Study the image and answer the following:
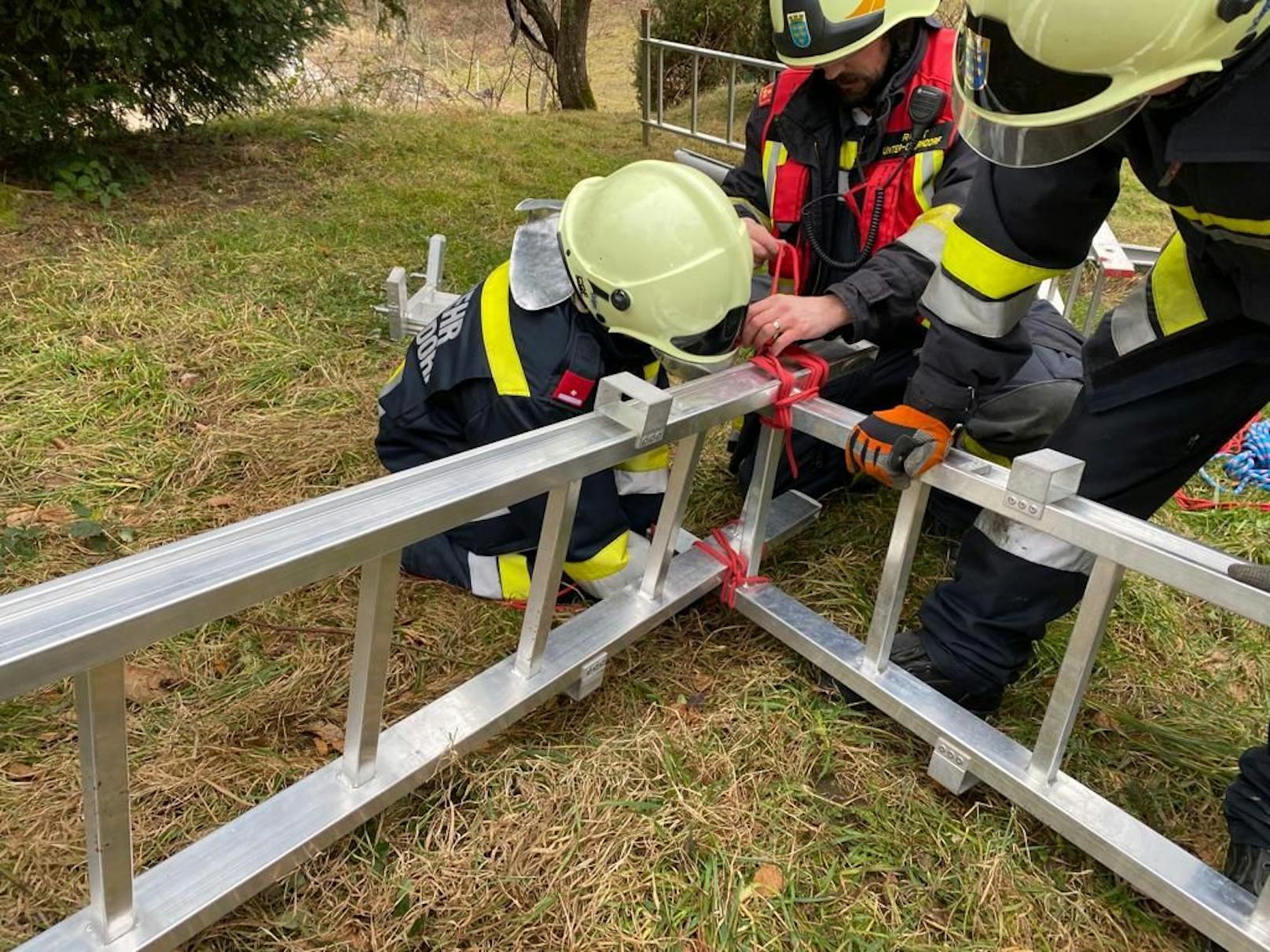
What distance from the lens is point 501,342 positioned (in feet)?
7.65

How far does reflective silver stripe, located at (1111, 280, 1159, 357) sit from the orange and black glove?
41 centimetres

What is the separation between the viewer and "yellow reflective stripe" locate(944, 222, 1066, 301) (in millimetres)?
1982

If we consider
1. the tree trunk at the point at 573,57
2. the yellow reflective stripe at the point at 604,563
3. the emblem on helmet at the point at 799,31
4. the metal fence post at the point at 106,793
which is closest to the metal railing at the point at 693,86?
the tree trunk at the point at 573,57

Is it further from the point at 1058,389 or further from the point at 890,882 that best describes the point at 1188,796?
the point at 1058,389

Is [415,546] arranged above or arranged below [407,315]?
below

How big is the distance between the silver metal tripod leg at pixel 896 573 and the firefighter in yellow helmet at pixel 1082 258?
10 cm

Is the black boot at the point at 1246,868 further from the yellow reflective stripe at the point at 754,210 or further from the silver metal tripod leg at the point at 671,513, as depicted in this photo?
the yellow reflective stripe at the point at 754,210

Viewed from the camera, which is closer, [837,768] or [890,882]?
[890,882]

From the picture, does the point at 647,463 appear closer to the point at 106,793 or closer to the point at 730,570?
the point at 730,570

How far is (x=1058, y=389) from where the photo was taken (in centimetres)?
264

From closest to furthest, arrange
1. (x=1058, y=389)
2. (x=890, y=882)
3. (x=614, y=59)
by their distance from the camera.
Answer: (x=890, y=882) < (x=1058, y=389) < (x=614, y=59)

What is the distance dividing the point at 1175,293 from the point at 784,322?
2.89ft

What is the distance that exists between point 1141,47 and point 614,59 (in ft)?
68.1

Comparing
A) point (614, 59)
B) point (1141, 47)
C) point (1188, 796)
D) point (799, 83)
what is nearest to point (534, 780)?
point (1188, 796)
